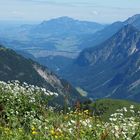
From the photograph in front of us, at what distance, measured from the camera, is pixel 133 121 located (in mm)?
12781

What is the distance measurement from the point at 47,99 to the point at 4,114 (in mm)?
2220

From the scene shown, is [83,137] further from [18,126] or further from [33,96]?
[33,96]

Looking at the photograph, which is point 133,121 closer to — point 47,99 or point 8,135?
point 8,135

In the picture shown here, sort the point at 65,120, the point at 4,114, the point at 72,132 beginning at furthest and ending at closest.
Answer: the point at 4,114
the point at 65,120
the point at 72,132

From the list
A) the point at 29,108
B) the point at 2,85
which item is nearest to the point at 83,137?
the point at 29,108

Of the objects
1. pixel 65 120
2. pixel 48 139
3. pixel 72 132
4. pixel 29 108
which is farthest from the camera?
pixel 29 108

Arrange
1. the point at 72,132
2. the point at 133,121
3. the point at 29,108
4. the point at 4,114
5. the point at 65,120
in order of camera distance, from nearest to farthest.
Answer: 1. the point at 72,132
2. the point at 133,121
3. the point at 65,120
4. the point at 4,114
5. the point at 29,108

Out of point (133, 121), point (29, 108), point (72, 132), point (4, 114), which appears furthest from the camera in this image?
point (29, 108)

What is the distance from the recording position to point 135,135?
1096 cm

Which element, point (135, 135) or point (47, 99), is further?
point (47, 99)

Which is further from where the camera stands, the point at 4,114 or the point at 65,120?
the point at 4,114

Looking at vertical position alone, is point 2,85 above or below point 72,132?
above

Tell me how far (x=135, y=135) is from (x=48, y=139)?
6.72ft

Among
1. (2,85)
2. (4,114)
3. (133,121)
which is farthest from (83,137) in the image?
(2,85)
